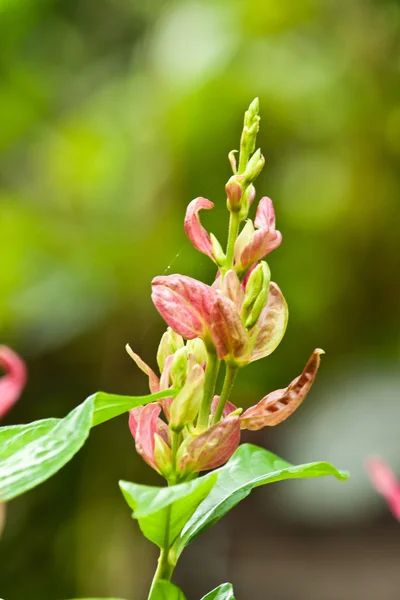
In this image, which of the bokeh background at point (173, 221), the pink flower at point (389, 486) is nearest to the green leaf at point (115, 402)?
the pink flower at point (389, 486)

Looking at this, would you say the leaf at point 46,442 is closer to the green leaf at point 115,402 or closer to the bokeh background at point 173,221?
the green leaf at point 115,402

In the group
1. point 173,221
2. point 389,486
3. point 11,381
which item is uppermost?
point 173,221

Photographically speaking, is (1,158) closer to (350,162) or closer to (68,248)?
(68,248)

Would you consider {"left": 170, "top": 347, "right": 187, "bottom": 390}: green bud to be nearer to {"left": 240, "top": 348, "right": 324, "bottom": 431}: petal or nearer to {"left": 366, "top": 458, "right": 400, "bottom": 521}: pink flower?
{"left": 240, "top": 348, "right": 324, "bottom": 431}: petal

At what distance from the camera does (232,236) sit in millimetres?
212

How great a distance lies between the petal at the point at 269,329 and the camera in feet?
0.71

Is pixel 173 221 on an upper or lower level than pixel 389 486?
upper

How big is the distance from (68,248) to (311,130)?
0.56m

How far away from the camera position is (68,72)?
1773mm

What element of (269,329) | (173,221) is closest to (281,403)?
(269,329)

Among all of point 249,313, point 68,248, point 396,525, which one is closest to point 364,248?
point 68,248

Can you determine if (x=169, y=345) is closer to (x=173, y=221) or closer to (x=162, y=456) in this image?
(x=162, y=456)

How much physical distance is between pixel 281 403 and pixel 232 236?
48 mm

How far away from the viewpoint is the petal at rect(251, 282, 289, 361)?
0.22 meters
